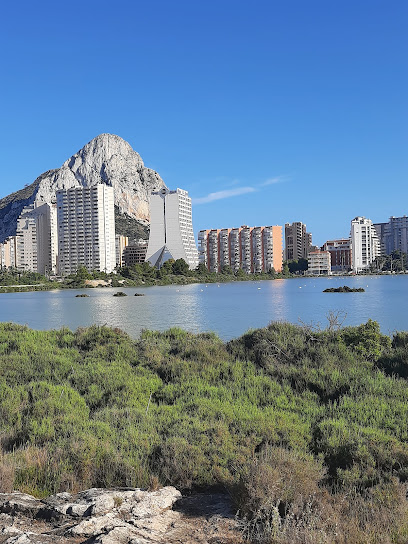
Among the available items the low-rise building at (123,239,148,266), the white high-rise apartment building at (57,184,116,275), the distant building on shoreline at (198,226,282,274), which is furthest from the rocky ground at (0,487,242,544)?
the low-rise building at (123,239,148,266)

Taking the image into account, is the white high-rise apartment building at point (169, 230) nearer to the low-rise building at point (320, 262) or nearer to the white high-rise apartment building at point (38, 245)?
the white high-rise apartment building at point (38, 245)

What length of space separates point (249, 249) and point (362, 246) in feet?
156

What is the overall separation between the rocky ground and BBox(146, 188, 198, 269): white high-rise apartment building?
126m

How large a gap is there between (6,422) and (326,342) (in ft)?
23.2

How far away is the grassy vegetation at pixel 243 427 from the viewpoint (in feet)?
13.7

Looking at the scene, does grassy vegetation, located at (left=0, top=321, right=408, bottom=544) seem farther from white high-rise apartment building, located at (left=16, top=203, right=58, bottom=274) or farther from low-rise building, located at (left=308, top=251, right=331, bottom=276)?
low-rise building, located at (left=308, top=251, right=331, bottom=276)

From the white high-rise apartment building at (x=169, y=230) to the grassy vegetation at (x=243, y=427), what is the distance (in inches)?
4729

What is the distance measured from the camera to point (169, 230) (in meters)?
133

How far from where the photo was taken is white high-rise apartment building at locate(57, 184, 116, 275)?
132 m

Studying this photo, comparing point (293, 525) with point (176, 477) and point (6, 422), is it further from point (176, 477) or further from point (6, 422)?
point (6, 422)

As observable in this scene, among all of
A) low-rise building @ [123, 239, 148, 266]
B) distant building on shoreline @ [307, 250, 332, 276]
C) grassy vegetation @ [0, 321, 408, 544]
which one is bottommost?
grassy vegetation @ [0, 321, 408, 544]

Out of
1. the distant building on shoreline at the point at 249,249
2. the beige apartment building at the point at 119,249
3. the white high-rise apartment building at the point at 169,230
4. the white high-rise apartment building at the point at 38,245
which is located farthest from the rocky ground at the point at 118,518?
the beige apartment building at the point at 119,249

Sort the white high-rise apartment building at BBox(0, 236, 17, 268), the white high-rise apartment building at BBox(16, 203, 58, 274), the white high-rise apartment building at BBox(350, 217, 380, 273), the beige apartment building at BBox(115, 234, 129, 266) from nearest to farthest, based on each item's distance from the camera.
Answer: the white high-rise apartment building at BBox(16, 203, 58, 274)
the white high-rise apartment building at BBox(0, 236, 17, 268)
the beige apartment building at BBox(115, 234, 129, 266)
the white high-rise apartment building at BBox(350, 217, 380, 273)

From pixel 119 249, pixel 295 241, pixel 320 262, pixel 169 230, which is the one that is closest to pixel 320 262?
pixel 320 262
